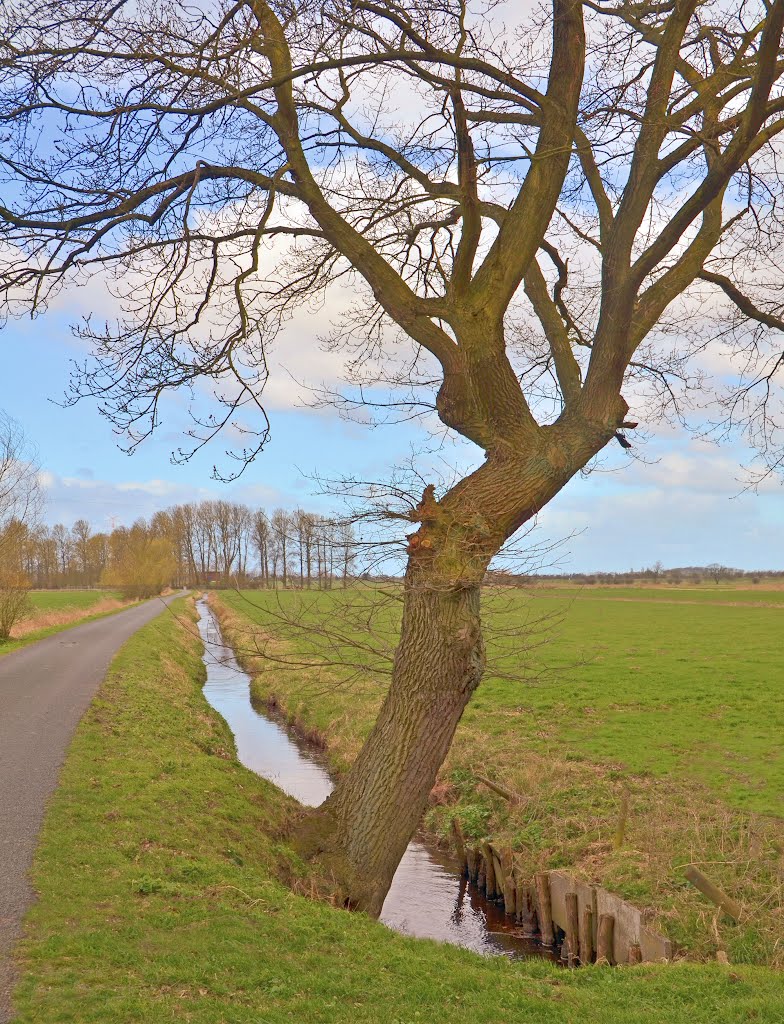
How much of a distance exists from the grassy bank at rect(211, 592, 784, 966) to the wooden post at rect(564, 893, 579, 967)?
0.74 meters

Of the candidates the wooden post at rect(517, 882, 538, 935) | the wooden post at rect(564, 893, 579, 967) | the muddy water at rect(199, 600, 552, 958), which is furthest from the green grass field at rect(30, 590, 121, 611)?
the wooden post at rect(564, 893, 579, 967)

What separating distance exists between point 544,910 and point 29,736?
8.26m

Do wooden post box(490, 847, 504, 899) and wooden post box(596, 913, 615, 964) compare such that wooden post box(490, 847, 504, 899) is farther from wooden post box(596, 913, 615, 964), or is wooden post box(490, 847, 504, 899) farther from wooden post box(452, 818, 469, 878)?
wooden post box(596, 913, 615, 964)

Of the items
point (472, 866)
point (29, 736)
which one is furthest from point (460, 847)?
point (29, 736)

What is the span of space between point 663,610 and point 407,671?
51513mm

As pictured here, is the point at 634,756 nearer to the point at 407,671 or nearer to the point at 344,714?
the point at 344,714

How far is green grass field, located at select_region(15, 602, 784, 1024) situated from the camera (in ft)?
17.6

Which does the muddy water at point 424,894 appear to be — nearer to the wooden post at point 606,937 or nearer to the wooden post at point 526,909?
the wooden post at point 526,909

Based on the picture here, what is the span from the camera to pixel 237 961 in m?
5.95

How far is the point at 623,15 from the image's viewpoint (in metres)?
7.68

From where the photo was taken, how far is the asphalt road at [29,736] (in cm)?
686

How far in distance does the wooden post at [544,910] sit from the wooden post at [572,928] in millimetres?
474

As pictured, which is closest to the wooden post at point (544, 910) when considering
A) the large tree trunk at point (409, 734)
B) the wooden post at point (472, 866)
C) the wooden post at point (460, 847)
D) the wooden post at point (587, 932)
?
the wooden post at point (587, 932)

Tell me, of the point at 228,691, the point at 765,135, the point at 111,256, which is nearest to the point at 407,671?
the point at 111,256
